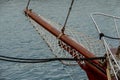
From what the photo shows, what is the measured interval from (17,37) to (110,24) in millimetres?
14556

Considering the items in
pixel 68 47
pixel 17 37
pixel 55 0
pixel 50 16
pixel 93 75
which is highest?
pixel 55 0

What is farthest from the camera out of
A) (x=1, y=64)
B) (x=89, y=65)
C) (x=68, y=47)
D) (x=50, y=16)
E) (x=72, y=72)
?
(x=50, y=16)

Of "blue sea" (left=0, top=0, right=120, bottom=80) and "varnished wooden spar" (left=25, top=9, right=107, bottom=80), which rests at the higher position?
"blue sea" (left=0, top=0, right=120, bottom=80)

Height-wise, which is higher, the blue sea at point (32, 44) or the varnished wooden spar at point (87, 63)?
the blue sea at point (32, 44)

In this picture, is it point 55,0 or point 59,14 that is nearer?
point 59,14

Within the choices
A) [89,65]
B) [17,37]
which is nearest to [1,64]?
[17,37]

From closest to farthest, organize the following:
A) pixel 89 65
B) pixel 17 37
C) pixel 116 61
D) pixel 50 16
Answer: pixel 116 61 < pixel 89 65 < pixel 17 37 < pixel 50 16

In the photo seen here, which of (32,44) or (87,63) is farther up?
(32,44)

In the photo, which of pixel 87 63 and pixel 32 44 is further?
pixel 32 44

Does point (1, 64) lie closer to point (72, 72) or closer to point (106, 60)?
point (72, 72)

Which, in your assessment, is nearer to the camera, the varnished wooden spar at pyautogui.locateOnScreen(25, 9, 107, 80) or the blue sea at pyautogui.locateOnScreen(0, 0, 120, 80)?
the varnished wooden spar at pyautogui.locateOnScreen(25, 9, 107, 80)

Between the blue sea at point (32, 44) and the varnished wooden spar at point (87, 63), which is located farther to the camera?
the blue sea at point (32, 44)

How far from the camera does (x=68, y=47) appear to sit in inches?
464

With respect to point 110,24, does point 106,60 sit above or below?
below
